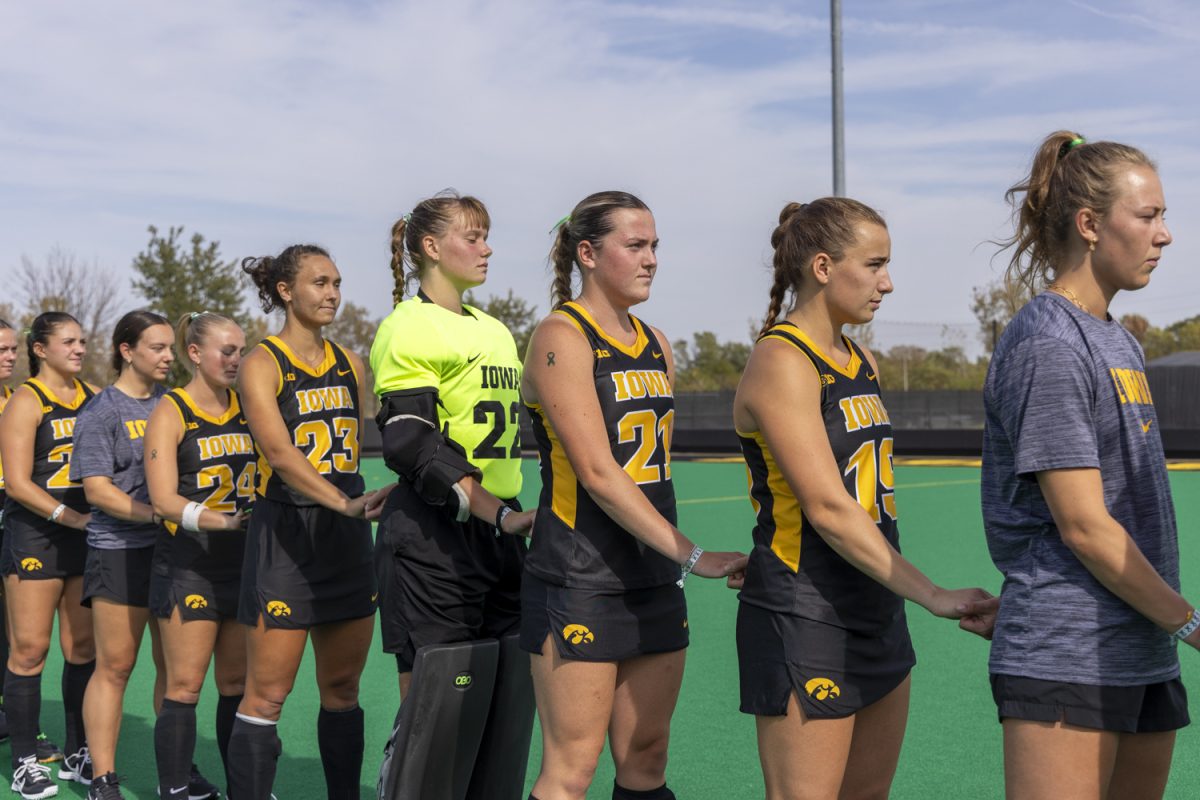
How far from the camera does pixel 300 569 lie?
4.31 m

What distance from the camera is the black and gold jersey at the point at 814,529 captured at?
2.82 m

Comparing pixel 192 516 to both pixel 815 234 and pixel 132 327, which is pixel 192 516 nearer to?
pixel 132 327

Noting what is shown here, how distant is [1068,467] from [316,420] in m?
2.73

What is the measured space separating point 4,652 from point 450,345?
12.7 feet

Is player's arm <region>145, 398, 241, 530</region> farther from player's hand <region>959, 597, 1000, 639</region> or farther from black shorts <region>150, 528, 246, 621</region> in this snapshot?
player's hand <region>959, 597, 1000, 639</region>

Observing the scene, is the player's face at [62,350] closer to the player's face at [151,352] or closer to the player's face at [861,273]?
the player's face at [151,352]

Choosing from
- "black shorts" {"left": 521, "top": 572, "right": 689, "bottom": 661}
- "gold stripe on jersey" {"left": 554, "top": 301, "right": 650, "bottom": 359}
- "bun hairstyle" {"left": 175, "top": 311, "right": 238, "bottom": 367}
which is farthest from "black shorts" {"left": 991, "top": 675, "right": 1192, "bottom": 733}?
"bun hairstyle" {"left": 175, "top": 311, "right": 238, "bottom": 367}

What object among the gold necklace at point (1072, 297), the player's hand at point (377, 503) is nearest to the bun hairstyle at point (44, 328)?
the player's hand at point (377, 503)

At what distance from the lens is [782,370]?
110 inches

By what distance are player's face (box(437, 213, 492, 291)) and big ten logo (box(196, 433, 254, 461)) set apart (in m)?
1.30

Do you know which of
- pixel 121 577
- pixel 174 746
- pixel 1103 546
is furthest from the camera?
pixel 121 577

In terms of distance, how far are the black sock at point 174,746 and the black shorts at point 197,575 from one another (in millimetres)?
346

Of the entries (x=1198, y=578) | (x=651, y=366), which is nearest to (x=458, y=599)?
(x=651, y=366)

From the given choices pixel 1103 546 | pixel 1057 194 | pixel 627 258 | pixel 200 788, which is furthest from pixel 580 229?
pixel 200 788
